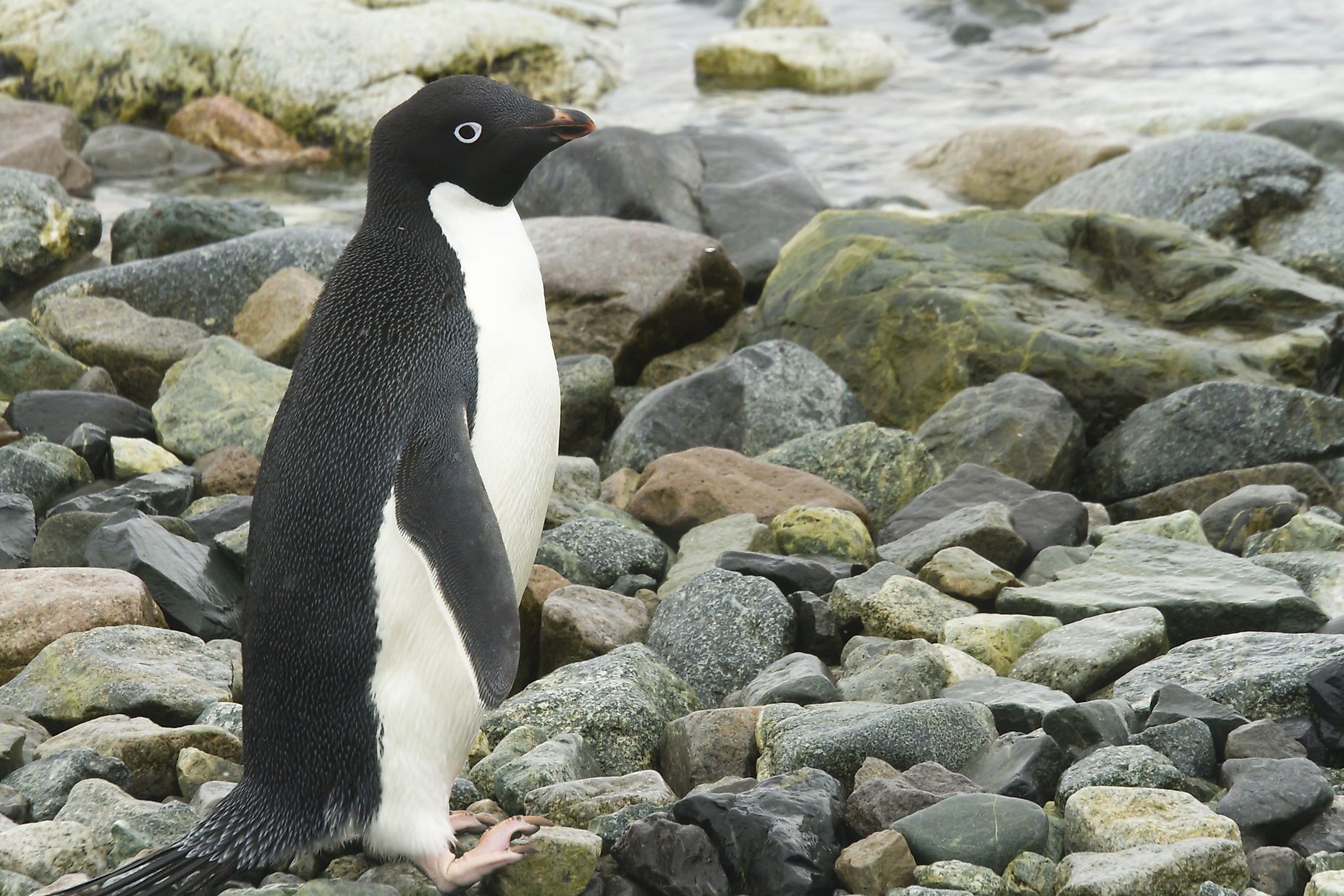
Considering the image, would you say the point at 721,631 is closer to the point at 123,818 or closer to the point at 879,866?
the point at 879,866

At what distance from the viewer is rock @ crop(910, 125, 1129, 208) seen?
13273mm

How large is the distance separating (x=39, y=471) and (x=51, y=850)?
318 cm

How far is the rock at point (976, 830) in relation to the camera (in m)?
3.11

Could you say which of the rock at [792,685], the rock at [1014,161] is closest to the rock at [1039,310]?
the rock at [792,685]

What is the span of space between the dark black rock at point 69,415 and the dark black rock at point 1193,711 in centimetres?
477

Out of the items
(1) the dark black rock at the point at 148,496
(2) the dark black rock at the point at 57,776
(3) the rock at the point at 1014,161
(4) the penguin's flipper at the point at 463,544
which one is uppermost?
(4) the penguin's flipper at the point at 463,544

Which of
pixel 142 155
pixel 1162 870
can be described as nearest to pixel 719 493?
pixel 1162 870

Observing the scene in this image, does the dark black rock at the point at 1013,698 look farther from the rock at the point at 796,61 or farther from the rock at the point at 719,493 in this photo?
the rock at the point at 796,61

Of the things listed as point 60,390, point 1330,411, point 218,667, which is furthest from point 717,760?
point 60,390

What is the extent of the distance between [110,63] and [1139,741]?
51.3ft

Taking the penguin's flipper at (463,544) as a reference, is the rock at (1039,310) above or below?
below

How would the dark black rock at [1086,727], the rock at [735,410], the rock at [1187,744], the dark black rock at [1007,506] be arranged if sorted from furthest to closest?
the rock at [735,410]
the dark black rock at [1007,506]
the dark black rock at [1086,727]
the rock at [1187,744]

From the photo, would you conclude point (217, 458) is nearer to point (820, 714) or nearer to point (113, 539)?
point (113, 539)

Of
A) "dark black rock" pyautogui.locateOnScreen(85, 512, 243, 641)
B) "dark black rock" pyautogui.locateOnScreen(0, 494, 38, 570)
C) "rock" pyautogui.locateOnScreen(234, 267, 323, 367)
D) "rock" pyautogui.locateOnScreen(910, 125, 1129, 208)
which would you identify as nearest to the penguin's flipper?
"dark black rock" pyautogui.locateOnScreen(85, 512, 243, 641)
